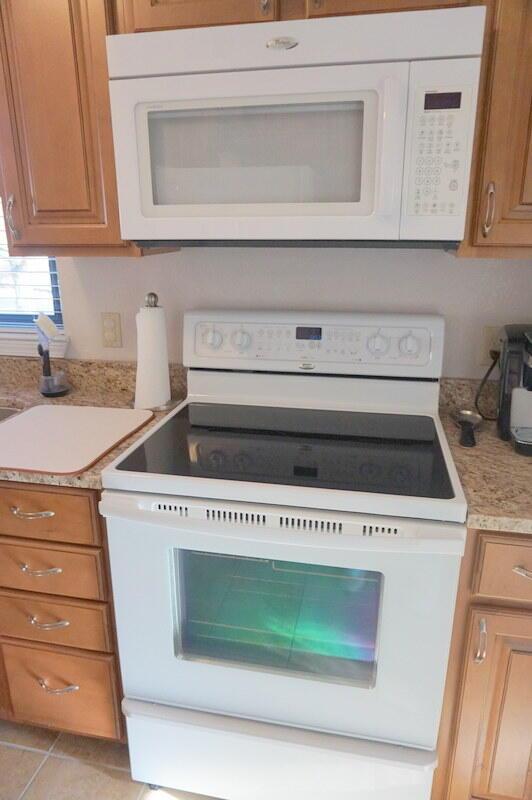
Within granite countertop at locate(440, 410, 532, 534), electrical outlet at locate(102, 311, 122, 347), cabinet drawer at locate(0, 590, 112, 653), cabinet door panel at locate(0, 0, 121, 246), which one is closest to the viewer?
granite countertop at locate(440, 410, 532, 534)

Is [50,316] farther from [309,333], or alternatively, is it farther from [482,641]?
[482,641]

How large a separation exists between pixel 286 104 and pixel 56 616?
129cm

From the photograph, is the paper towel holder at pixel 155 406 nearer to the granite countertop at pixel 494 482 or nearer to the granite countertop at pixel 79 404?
the granite countertop at pixel 79 404

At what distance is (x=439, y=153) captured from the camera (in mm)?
1132

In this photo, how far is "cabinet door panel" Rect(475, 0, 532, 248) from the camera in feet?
→ 3.65

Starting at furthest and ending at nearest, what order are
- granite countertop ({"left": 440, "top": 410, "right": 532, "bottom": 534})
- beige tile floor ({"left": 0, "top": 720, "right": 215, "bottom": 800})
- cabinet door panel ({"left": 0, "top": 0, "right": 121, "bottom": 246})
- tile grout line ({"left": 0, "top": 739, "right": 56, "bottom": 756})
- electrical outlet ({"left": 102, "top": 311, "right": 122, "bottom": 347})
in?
electrical outlet ({"left": 102, "top": 311, "right": 122, "bottom": 347}), tile grout line ({"left": 0, "top": 739, "right": 56, "bottom": 756}), beige tile floor ({"left": 0, "top": 720, "right": 215, "bottom": 800}), cabinet door panel ({"left": 0, "top": 0, "right": 121, "bottom": 246}), granite countertop ({"left": 440, "top": 410, "right": 532, "bottom": 534})

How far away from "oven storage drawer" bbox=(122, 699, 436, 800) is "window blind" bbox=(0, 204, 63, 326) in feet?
4.10

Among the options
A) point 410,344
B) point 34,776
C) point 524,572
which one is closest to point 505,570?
point 524,572

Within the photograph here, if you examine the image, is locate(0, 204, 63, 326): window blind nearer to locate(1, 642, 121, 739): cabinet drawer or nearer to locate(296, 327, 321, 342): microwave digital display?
locate(296, 327, 321, 342): microwave digital display

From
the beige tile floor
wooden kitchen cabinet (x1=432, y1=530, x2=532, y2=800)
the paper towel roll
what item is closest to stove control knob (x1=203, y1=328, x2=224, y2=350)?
the paper towel roll

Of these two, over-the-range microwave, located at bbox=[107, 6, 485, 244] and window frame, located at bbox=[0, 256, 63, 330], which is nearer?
over-the-range microwave, located at bbox=[107, 6, 485, 244]

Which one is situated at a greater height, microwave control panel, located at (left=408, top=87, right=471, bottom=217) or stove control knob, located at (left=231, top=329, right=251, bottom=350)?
microwave control panel, located at (left=408, top=87, right=471, bottom=217)

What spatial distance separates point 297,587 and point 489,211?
0.90 meters

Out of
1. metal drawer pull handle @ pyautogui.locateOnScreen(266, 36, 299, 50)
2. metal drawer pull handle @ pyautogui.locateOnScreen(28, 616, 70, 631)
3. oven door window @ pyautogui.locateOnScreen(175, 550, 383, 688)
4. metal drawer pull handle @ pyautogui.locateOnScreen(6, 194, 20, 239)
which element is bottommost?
metal drawer pull handle @ pyautogui.locateOnScreen(28, 616, 70, 631)
